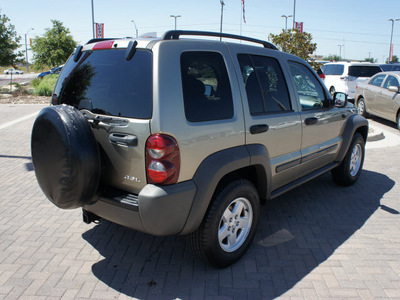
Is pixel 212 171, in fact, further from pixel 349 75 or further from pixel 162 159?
pixel 349 75

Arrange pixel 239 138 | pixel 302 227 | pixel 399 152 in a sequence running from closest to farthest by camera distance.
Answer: pixel 239 138, pixel 302 227, pixel 399 152

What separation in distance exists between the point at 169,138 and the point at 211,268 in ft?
4.47

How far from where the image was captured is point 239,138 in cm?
317

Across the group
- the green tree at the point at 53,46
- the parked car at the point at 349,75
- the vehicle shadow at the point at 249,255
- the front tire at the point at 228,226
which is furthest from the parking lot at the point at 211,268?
the green tree at the point at 53,46

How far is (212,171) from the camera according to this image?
2865 millimetres

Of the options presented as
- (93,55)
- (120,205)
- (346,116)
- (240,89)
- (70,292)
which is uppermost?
(93,55)

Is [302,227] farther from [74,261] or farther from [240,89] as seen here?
[74,261]

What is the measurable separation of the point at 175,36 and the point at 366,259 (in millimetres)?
2681

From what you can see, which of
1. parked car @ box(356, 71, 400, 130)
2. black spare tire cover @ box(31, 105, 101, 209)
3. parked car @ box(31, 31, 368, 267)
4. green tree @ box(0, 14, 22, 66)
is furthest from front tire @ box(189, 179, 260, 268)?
green tree @ box(0, 14, 22, 66)

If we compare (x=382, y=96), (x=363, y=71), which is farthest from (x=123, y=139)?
(x=363, y=71)

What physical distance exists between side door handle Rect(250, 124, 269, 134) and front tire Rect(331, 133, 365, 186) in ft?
7.34

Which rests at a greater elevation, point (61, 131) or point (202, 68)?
point (202, 68)

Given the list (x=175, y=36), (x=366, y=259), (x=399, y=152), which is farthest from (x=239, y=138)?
(x=399, y=152)

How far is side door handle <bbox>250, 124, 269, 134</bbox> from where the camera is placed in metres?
3.30
